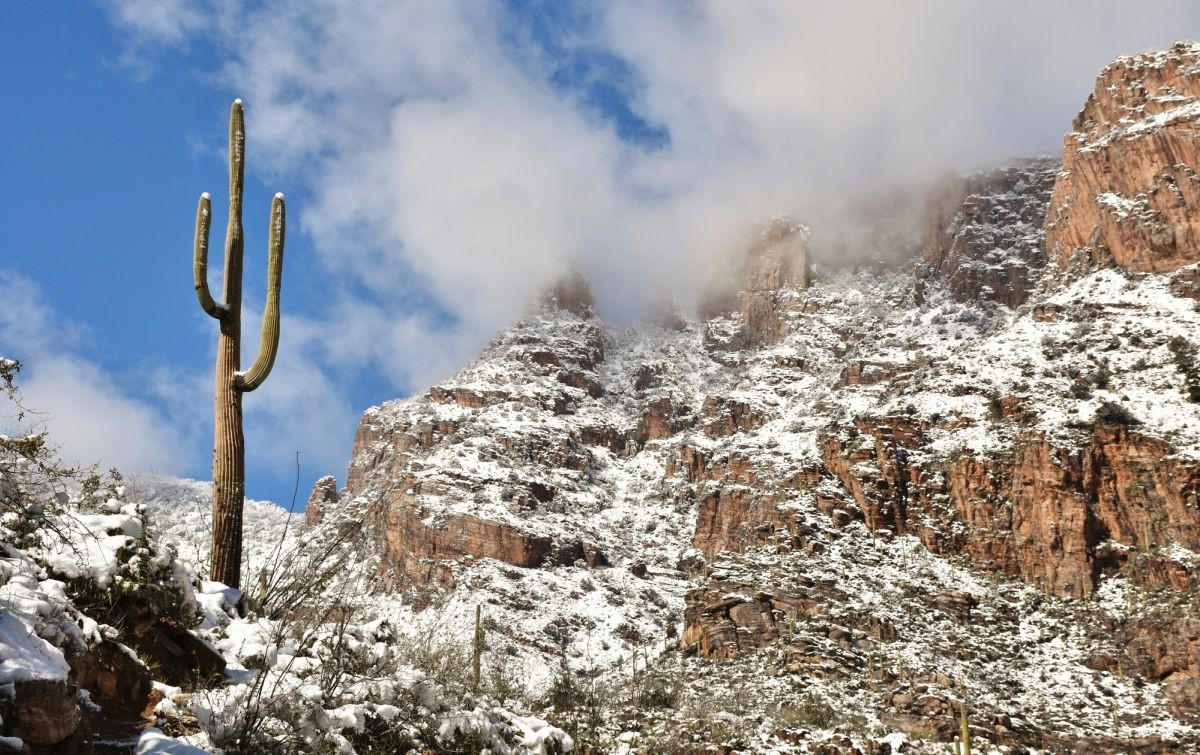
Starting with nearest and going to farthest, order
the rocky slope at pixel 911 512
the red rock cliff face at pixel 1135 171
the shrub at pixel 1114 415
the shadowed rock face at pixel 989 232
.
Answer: the rocky slope at pixel 911 512
the shrub at pixel 1114 415
the red rock cliff face at pixel 1135 171
the shadowed rock face at pixel 989 232

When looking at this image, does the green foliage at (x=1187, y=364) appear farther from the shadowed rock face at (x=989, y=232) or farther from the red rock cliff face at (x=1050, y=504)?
the shadowed rock face at (x=989, y=232)

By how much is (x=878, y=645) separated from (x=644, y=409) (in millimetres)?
115171

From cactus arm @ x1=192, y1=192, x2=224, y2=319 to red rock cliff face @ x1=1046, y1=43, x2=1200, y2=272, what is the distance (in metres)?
100

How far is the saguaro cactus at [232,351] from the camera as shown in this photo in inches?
431

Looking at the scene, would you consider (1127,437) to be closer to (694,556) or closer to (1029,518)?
(1029,518)

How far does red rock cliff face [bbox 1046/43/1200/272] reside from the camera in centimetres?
9862

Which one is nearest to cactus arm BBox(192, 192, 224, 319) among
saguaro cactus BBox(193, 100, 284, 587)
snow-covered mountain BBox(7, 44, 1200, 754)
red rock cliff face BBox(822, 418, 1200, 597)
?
saguaro cactus BBox(193, 100, 284, 587)

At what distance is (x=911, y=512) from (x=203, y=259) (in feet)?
264

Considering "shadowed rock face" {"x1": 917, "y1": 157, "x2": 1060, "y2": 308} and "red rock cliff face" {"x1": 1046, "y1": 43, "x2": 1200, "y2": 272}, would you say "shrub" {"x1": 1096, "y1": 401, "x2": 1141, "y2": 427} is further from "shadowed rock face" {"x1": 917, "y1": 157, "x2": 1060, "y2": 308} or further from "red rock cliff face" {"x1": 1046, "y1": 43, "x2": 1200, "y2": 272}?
"shadowed rock face" {"x1": 917, "y1": 157, "x2": 1060, "y2": 308}

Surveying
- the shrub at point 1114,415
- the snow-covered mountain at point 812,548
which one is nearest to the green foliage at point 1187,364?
the snow-covered mountain at point 812,548

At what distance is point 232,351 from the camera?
37.5 feet

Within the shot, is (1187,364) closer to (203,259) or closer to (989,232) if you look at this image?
(203,259)

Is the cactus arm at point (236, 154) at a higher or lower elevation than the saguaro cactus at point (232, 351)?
higher

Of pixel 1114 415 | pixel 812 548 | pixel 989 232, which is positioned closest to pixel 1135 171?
pixel 1114 415
